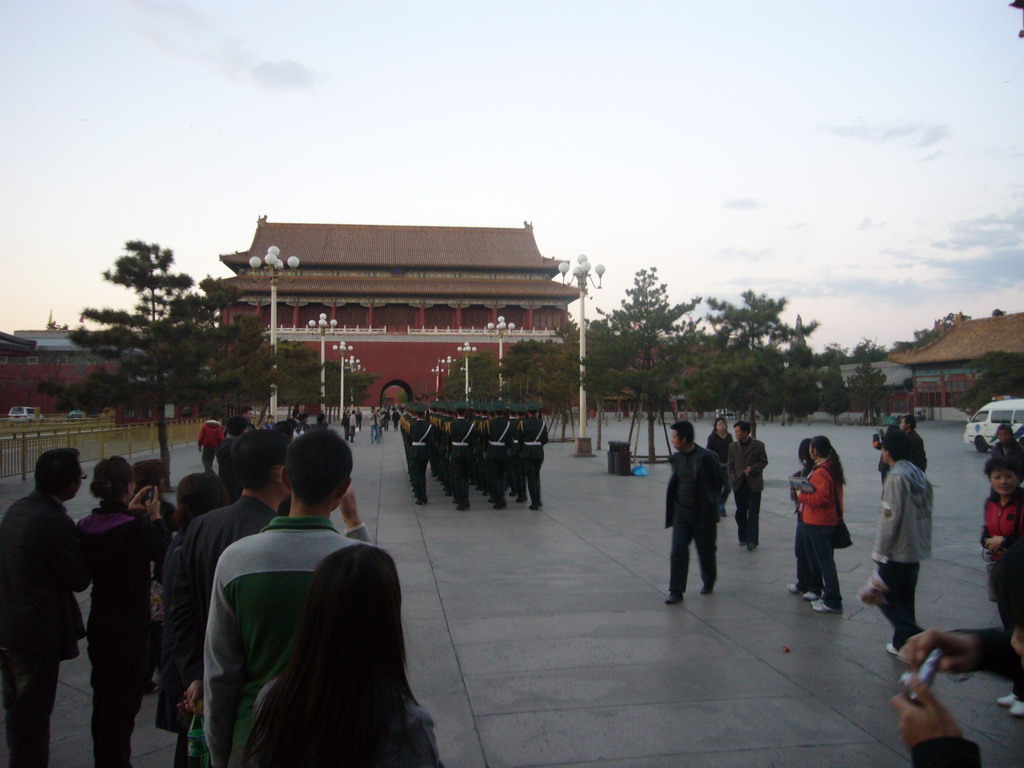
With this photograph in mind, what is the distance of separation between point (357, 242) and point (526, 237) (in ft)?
45.1

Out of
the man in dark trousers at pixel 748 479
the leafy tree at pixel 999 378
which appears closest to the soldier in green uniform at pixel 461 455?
the man in dark trousers at pixel 748 479

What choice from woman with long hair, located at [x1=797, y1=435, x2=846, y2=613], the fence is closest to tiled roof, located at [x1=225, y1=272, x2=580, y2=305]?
the fence

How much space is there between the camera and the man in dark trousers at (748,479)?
8.65m

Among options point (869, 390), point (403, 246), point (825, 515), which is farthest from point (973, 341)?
point (825, 515)

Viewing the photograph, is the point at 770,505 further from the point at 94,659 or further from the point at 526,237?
the point at 526,237

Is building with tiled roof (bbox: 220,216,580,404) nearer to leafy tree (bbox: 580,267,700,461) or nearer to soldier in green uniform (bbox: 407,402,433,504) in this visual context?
leafy tree (bbox: 580,267,700,461)

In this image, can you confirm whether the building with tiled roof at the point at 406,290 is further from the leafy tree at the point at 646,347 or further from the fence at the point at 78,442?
the leafy tree at the point at 646,347

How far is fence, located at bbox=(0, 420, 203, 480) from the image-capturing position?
1550 cm

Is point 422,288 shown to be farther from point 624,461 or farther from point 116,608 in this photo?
point 116,608

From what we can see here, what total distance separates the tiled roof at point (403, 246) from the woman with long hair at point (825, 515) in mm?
56893

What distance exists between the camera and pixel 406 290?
5994 centimetres

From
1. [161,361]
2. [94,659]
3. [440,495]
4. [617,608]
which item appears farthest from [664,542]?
[161,361]

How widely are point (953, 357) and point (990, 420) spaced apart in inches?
870

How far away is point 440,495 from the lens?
46.2ft
